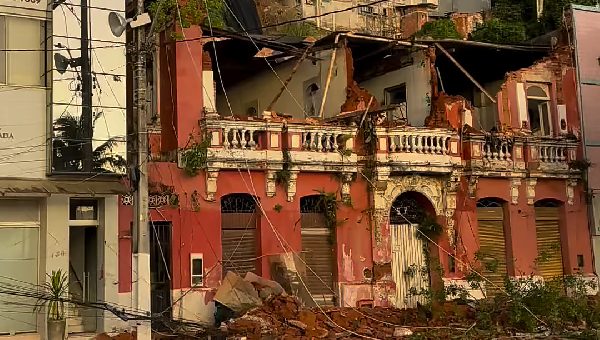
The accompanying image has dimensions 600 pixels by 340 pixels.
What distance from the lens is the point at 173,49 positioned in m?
17.5

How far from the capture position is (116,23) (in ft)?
49.0

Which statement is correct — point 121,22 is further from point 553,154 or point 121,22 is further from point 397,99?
point 553,154

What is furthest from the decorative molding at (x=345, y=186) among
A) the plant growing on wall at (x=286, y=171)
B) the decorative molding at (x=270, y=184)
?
the decorative molding at (x=270, y=184)

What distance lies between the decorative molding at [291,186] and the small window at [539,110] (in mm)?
8692

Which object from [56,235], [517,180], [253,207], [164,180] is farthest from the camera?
[517,180]

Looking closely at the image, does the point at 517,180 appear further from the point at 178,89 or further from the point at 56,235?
the point at 56,235

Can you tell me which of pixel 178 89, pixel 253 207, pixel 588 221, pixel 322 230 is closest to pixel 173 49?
pixel 178 89

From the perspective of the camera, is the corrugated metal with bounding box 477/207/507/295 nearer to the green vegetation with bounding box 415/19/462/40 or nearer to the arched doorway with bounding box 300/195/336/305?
the arched doorway with bounding box 300/195/336/305

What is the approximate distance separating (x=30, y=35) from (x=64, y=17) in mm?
860

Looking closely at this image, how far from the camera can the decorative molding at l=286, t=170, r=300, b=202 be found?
1794 centimetres

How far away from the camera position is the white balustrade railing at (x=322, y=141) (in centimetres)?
1827

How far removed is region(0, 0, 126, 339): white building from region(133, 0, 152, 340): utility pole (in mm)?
2210

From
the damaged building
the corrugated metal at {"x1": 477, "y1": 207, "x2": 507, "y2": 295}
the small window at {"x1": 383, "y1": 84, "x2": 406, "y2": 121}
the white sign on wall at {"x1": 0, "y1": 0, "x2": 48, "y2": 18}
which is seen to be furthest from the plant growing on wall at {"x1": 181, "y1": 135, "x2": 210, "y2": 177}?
the corrugated metal at {"x1": 477, "y1": 207, "x2": 507, "y2": 295}

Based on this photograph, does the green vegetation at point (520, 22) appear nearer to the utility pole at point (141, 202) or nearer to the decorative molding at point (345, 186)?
the decorative molding at point (345, 186)
